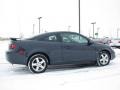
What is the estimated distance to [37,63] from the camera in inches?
334

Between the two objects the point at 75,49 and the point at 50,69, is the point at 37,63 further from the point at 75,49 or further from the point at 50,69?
the point at 75,49

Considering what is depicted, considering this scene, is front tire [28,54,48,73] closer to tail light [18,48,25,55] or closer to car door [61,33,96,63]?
tail light [18,48,25,55]

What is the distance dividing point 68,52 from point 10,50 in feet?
6.78

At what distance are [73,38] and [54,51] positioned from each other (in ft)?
3.18

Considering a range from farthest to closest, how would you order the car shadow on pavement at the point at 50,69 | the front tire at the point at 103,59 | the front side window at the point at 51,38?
the front tire at the point at 103,59, the car shadow on pavement at the point at 50,69, the front side window at the point at 51,38

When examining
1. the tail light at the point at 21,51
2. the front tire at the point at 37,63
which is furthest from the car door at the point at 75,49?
the tail light at the point at 21,51

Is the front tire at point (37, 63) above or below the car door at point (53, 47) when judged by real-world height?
below

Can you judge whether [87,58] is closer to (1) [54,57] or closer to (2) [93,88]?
(1) [54,57]

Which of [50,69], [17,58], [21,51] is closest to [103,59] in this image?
[50,69]

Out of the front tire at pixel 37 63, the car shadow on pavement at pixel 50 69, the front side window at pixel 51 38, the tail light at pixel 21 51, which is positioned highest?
the front side window at pixel 51 38

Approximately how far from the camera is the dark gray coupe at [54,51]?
8383 millimetres

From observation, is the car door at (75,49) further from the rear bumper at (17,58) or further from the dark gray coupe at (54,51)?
the rear bumper at (17,58)

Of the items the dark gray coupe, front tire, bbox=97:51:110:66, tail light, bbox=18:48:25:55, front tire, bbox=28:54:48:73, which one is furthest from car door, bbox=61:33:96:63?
tail light, bbox=18:48:25:55

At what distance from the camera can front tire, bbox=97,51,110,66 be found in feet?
31.8
